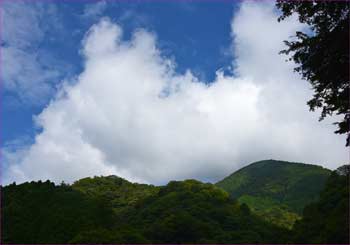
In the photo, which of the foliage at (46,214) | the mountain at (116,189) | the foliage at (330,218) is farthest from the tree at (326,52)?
the mountain at (116,189)

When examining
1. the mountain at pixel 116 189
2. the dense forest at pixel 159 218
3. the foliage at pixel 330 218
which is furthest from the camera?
the mountain at pixel 116 189

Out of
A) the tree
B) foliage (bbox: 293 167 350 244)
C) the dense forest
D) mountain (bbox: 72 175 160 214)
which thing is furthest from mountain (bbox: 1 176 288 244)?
the tree

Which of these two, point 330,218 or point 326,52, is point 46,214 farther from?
Answer: point 326,52

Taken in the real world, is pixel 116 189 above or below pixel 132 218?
above

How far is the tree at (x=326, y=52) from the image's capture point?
21.8 meters

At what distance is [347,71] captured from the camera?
876 inches

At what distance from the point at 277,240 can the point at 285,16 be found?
178ft

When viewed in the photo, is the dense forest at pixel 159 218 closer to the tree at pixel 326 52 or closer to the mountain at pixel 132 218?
the mountain at pixel 132 218

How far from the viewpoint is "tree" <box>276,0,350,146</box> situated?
2183 centimetres

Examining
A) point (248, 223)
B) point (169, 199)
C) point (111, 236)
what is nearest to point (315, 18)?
point (111, 236)

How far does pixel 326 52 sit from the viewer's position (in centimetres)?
2219

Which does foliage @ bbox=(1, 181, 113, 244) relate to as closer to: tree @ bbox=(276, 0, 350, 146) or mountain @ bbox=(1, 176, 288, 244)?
mountain @ bbox=(1, 176, 288, 244)

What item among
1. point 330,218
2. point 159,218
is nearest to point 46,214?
→ point 159,218

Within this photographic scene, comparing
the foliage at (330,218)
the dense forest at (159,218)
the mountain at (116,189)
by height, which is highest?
the mountain at (116,189)
